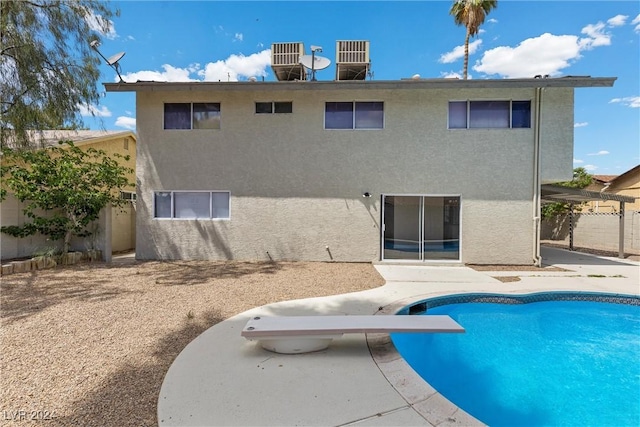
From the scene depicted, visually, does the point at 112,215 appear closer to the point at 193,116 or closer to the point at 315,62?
the point at 193,116

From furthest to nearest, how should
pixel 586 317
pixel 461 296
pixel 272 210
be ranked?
pixel 272 210
pixel 461 296
pixel 586 317

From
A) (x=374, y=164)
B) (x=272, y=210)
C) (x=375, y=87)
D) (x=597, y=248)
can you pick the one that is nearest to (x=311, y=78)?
(x=375, y=87)

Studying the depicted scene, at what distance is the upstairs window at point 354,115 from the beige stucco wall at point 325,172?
21 centimetres

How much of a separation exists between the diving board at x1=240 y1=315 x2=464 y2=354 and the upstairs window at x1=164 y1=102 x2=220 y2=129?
8453 millimetres

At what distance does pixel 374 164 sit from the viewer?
9875mm

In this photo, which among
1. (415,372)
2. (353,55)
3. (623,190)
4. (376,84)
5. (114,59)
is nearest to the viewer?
(415,372)

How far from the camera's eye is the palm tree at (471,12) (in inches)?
655

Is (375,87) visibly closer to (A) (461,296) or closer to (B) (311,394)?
(A) (461,296)

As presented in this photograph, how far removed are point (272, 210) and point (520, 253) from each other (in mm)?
8417

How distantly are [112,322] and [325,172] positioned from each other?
23.3 ft

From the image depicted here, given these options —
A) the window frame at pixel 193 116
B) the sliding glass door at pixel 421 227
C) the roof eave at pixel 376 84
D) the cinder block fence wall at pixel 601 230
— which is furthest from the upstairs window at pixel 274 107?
the cinder block fence wall at pixel 601 230

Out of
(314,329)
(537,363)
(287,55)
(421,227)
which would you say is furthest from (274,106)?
(537,363)

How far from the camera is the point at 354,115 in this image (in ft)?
32.8

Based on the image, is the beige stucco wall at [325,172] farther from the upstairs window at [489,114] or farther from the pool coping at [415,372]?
the pool coping at [415,372]
